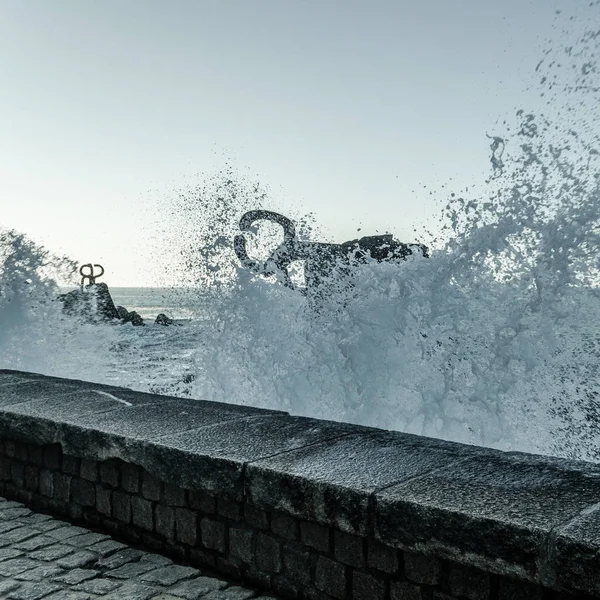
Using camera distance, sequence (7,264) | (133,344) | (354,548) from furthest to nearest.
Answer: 1. (133,344)
2. (7,264)
3. (354,548)

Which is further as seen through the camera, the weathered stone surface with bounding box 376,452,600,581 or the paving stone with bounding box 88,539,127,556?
the paving stone with bounding box 88,539,127,556

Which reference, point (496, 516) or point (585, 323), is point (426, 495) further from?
point (585, 323)

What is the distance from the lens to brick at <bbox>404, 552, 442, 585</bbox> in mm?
2076

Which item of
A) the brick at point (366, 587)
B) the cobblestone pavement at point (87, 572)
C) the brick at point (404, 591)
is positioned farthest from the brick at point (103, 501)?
the brick at point (404, 591)

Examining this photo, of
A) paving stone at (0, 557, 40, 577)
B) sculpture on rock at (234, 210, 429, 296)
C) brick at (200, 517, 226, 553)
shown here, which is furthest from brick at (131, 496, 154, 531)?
sculpture on rock at (234, 210, 429, 296)

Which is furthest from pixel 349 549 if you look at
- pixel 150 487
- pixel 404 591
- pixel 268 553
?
pixel 150 487

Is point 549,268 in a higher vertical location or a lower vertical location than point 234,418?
higher


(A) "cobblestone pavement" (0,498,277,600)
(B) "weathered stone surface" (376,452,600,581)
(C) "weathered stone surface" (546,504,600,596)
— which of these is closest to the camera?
(C) "weathered stone surface" (546,504,600,596)

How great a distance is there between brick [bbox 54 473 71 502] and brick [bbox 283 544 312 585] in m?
1.42

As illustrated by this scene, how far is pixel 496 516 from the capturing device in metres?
1.89

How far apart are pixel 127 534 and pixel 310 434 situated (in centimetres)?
98

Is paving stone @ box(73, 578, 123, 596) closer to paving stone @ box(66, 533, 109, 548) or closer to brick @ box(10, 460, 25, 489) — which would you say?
paving stone @ box(66, 533, 109, 548)

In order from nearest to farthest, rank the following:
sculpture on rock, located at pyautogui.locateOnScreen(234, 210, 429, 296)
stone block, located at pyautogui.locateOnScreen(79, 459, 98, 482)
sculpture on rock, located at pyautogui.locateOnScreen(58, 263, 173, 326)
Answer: stone block, located at pyautogui.locateOnScreen(79, 459, 98, 482), sculpture on rock, located at pyautogui.locateOnScreen(234, 210, 429, 296), sculpture on rock, located at pyautogui.locateOnScreen(58, 263, 173, 326)

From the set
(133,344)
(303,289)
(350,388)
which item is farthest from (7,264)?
(133,344)
